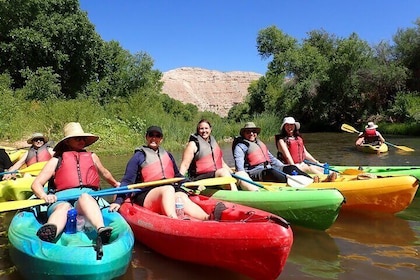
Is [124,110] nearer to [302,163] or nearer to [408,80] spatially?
[302,163]

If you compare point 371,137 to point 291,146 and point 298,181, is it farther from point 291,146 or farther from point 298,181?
point 298,181

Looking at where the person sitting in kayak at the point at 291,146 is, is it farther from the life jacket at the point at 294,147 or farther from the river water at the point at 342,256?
the river water at the point at 342,256

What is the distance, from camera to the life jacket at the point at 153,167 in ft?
14.5

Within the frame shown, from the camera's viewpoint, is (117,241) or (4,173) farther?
(4,173)

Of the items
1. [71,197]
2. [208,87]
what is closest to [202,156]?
[71,197]

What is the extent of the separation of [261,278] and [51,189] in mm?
2158

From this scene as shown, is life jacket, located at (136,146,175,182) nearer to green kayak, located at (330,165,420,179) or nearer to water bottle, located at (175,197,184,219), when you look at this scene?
water bottle, located at (175,197,184,219)

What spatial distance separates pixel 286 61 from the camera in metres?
32.3

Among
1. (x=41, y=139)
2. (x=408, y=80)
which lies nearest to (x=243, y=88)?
(x=408, y=80)

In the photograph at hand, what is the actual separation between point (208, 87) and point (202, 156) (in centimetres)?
10426

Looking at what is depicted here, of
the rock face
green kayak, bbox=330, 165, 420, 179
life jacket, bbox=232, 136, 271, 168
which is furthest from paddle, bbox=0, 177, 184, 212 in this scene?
the rock face

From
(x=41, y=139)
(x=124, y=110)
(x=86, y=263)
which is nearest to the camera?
(x=86, y=263)

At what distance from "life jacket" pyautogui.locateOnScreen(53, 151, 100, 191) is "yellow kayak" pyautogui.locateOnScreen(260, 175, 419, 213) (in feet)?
8.63

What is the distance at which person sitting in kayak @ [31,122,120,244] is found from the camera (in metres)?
3.50
